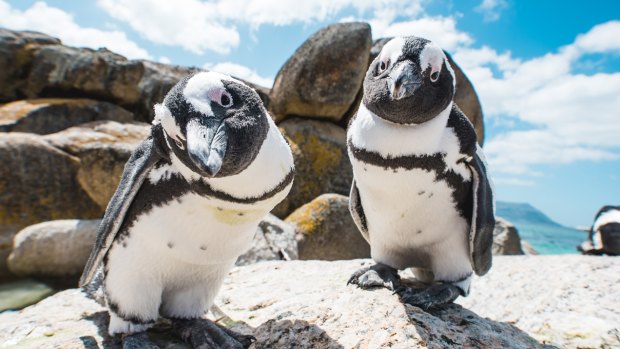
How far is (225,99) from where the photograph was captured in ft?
3.95

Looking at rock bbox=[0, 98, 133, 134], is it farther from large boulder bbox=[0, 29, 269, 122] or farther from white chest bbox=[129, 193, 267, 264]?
white chest bbox=[129, 193, 267, 264]

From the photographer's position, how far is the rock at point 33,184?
16.2ft

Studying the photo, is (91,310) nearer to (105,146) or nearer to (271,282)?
(271,282)

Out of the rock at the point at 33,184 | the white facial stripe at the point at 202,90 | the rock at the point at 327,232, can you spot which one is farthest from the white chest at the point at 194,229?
the rock at the point at 33,184

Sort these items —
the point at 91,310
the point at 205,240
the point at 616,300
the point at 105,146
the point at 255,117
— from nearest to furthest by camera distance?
the point at 255,117 < the point at 205,240 < the point at 91,310 < the point at 616,300 < the point at 105,146

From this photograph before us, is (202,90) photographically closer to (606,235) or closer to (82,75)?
(606,235)

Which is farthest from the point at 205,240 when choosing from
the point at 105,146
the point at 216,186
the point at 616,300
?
the point at 105,146

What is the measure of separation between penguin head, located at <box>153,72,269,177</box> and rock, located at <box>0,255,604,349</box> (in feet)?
2.32

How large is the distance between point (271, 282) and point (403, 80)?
4.17 ft

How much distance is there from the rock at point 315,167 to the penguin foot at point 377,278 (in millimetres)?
3420

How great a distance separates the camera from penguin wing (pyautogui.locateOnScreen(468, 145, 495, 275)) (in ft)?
5.65

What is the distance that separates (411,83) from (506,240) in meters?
5.35

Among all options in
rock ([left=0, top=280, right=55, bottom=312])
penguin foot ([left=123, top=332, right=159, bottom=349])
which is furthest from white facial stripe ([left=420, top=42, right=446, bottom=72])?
rock ([left=0, top=280, right=55, bottom=312])

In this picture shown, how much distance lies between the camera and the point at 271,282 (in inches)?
87.7
